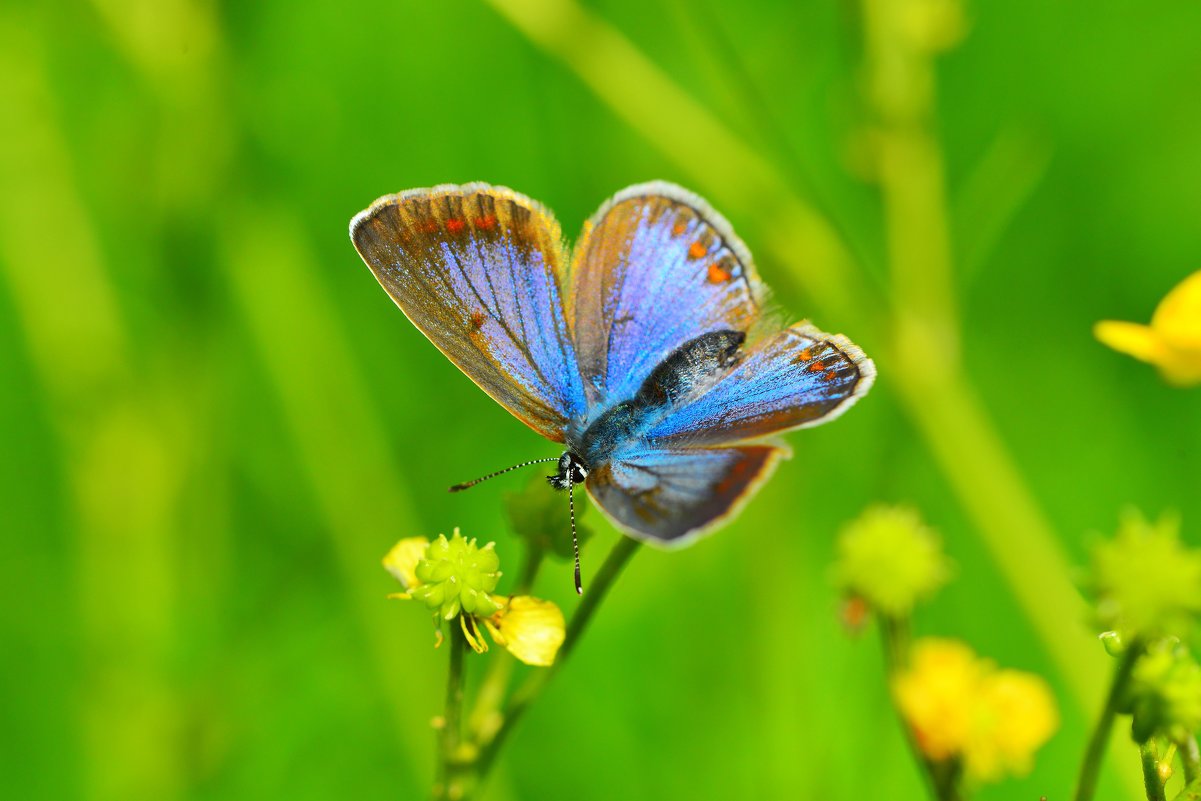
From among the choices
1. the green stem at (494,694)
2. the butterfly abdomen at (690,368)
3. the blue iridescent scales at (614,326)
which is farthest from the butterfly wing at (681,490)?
the butterfly abdomen at (690,368)

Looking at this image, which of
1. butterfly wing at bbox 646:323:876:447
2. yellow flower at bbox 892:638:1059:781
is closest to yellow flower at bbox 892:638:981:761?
yellow flower at bbox 892:638:1059:781

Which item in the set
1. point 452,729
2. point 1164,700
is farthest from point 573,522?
point 1164,700

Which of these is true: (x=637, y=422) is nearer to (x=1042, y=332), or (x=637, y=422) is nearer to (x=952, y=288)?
(x=952, y=288)

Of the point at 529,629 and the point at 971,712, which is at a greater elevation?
the point at 971,712

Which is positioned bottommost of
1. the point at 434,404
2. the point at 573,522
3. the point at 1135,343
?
the point at 434,404

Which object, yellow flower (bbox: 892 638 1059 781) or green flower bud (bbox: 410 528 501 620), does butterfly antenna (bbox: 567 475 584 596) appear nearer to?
green flower bud (bbox: 410 528 501 620)

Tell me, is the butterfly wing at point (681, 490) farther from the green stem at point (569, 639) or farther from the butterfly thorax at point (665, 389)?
the butterfly thorax at point (665, 389)

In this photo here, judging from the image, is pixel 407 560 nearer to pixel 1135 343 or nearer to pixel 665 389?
pixel 665 389
